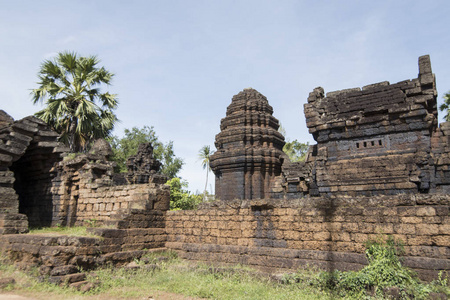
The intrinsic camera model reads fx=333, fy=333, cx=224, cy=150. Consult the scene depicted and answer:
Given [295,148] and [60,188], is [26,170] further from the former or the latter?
[295,148]

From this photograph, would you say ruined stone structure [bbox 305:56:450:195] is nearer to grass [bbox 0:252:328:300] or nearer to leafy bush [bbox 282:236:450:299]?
leafy bush [bbox 282:236:450:299]

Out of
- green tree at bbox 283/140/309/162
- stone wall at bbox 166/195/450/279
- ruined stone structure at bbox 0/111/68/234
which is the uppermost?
green tree at bbox 283/140/309/162

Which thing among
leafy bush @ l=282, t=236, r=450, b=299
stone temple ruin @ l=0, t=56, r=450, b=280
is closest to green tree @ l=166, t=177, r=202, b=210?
stone temple ruin @ l=0, t=56, r=450, b=280

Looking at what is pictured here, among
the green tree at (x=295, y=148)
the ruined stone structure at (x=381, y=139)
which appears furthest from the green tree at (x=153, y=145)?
the ruined stone structure at (x=381, y=139)

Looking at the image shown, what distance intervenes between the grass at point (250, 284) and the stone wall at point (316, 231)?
0.30 metres

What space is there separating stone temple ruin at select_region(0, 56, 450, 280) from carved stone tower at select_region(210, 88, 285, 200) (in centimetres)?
6

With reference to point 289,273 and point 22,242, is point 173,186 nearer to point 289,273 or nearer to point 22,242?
point 22,242

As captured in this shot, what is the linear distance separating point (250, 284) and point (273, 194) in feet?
27.8

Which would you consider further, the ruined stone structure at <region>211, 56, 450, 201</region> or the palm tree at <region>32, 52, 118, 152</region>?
the palm tree at <region>32, 52, 118, 152</region>

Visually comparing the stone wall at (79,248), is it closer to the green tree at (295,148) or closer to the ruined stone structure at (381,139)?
the ruined stone structure at (381,139)

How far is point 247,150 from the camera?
1672 centimetres

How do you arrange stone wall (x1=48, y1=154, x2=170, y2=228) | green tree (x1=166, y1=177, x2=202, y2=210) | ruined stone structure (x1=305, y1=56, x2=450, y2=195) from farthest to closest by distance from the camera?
green tree (x1=166, y1=177, x2=202, y2=210)
ruined stone structure (x1=305, y1=56, x2=450, y2=195)
stone wall (x1=48, y1=154, x2=170, y2=228)

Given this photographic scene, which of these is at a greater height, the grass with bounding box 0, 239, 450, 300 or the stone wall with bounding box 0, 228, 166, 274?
the stone wall with bounding box 0, 228, 166, 274

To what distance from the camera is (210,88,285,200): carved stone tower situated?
54.7 feet
